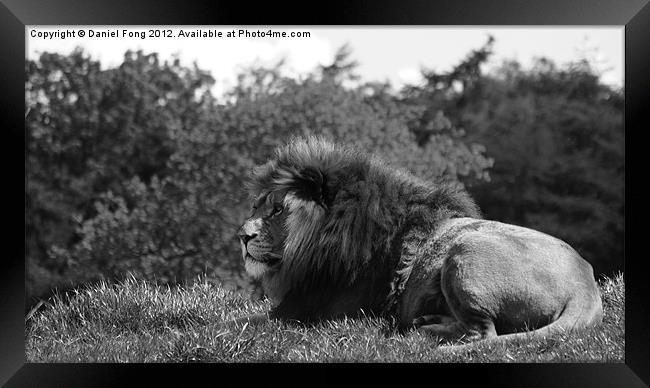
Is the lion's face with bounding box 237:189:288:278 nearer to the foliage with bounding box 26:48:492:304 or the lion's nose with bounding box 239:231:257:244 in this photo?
the lion's nose with bounding box 239:231:257:244

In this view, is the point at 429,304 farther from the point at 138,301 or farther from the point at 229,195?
the point at 229,195

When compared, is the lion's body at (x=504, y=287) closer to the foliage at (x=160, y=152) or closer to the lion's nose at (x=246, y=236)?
the lion's nose at (x=246, y=236)

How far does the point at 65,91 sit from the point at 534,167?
32.2 feet

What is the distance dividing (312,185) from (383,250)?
2.42ft

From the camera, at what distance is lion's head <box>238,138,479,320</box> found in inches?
255

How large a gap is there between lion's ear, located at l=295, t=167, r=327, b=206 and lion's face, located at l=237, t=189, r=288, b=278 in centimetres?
16

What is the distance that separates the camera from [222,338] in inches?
226

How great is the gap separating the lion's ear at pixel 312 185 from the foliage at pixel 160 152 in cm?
433

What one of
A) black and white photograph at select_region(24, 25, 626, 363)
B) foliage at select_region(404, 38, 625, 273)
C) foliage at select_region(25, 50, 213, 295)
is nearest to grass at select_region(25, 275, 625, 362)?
black and white photograph at select_region(24, 25, 626, 363)

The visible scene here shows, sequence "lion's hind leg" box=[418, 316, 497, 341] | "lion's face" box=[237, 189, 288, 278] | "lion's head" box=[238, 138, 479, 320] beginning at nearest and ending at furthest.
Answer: "lion's hind leg" box=[418, 316, 497, 341] < "lion's head" box=[238, 138, 479, 320] < "lion's face" box=[237, 189, 288, 278]

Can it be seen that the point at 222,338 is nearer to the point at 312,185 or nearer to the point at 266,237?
the point at 266,237

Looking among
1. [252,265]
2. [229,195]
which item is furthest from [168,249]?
[252,265]
